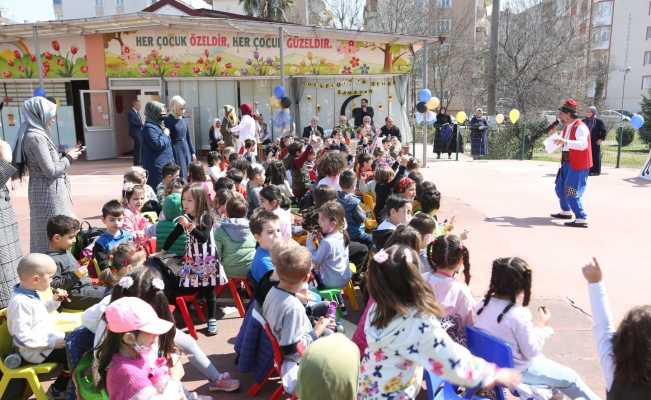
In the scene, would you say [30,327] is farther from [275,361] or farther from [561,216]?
[561,216]

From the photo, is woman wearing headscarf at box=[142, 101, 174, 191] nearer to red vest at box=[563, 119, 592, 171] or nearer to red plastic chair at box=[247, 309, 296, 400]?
red plastic chair at box=[247, 309, 296, 400]

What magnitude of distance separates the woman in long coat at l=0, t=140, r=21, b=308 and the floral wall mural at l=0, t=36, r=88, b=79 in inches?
528

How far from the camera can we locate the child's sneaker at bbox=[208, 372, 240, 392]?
12.0 feet

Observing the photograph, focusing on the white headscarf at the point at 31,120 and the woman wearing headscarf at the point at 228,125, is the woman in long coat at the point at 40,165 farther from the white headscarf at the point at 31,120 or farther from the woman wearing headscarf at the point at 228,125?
the woman wearing headscarf at the point at 228,125

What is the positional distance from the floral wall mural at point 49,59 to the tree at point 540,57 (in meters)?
20.4

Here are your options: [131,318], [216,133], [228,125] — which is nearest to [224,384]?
[131,318]

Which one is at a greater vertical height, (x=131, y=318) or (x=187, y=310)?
(x=131, y=318)

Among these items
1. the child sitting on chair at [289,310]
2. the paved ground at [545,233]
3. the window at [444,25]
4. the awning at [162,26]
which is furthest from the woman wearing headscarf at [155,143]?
the window at [444,25]

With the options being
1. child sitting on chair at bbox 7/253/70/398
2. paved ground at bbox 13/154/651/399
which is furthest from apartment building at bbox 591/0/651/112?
child sitting on chair at bbox 7/253/70/398

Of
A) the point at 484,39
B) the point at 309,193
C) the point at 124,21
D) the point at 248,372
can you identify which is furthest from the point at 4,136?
the point at 484,39

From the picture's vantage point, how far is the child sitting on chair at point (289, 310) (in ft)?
10.6

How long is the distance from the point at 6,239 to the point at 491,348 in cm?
358

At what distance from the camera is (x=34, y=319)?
3223mm

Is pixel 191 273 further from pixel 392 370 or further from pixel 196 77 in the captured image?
pixel 196 77
